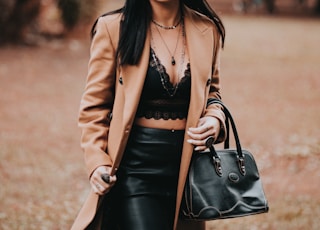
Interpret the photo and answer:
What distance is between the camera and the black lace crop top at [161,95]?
10.0 ft

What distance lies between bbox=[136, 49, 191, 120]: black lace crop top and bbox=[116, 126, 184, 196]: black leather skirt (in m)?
0.08

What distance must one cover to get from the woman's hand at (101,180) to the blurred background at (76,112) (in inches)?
138

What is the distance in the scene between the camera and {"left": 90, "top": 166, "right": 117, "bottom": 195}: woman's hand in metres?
2.99

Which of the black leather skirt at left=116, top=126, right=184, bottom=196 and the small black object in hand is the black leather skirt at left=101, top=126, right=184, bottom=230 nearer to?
the black leather skirt at left=116, top=126, right=184, bottom=196

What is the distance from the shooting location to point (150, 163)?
3045 millimetres

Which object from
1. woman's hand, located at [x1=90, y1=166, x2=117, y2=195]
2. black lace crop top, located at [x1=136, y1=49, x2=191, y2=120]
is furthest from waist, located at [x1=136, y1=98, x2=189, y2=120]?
woman's hand, located at [x1=90, y1=166, x2=117, y2=195]

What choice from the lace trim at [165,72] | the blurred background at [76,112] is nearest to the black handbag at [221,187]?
the lace trim at [165,72]

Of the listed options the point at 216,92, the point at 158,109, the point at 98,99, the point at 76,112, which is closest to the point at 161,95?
the point at 158,109

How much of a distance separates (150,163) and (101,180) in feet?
0.79

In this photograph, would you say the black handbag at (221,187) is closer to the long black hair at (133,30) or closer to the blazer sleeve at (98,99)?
the blazer sleeve at (98,99)

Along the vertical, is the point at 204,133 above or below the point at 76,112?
above

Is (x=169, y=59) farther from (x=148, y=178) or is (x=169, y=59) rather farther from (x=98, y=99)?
(x=148, y=178)

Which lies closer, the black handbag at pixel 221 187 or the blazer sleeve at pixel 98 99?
the black handbag at pixel 221 187

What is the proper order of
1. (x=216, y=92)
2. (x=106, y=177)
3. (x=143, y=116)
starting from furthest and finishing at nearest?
1. (x=216, y=92)
2. (x=143, y=116)
3. (x=106, y=177)
